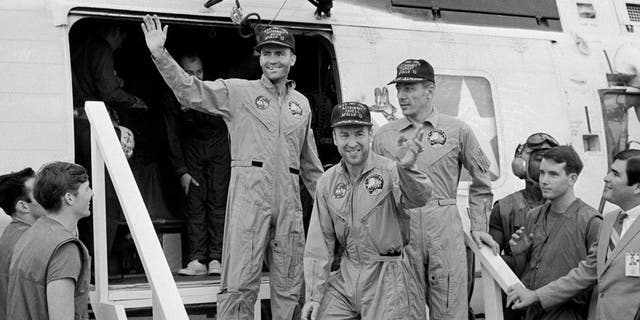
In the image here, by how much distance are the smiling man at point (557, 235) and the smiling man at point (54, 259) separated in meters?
2.43

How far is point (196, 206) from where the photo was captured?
5.94m

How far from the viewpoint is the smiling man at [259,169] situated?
4.71m

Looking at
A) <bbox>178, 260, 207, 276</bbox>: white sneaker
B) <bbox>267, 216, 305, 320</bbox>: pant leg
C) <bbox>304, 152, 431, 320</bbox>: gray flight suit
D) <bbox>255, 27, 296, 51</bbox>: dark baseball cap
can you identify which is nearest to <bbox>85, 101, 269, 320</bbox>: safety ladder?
<bbox>267, 216, 305, 320</bbox>: pant leg

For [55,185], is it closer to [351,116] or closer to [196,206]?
[351,116]

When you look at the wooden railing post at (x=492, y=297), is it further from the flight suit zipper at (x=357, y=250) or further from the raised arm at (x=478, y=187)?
the flight suit zipper at (x=357, y=250)

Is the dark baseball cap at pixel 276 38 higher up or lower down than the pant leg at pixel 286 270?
higher up

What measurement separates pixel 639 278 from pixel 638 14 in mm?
4148

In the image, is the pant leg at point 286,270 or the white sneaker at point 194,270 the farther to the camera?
the white sneaker at point 194,270

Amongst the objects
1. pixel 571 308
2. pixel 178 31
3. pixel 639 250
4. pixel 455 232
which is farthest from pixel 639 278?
pixel 178 31

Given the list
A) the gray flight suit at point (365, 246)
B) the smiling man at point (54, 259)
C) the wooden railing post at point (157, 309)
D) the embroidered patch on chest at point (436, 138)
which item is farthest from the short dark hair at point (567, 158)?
the smiling man at point (54, 259)

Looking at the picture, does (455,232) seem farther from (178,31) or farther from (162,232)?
(178,31)

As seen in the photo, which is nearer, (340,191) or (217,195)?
(340,191)

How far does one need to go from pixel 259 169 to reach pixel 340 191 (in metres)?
0.60

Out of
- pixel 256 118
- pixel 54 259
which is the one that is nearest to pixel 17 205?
pixel 54 259
